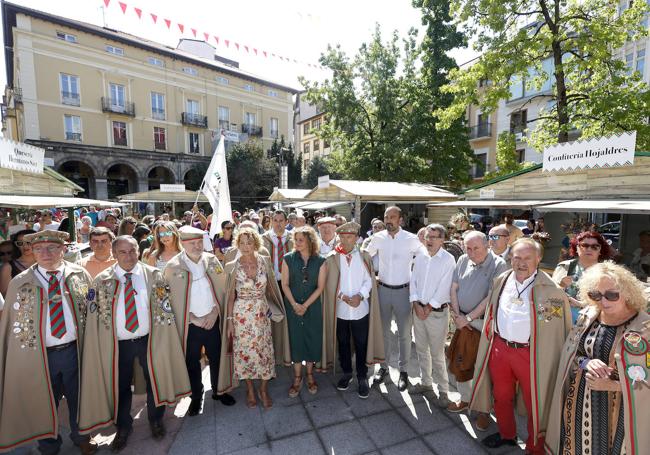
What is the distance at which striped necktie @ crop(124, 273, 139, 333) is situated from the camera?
2949mm

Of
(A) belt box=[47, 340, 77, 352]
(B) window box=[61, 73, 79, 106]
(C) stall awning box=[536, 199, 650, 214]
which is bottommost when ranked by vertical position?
(A) belt box=[47, 340, 77, 352]

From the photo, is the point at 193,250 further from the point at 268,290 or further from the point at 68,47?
the point at 68,47

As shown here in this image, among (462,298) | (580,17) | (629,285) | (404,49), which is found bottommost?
(462,298)

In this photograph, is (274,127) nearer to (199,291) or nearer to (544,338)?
(199,291)

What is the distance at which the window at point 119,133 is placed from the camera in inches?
1085

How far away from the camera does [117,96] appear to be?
1085 inches

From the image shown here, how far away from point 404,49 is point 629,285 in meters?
19.4

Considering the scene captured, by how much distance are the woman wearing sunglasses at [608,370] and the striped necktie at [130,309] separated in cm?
346

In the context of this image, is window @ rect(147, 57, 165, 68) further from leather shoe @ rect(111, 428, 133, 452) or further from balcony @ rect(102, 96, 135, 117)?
leather shoe @ rect(111, 428, 133, 452)

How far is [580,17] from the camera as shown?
880 centimetres

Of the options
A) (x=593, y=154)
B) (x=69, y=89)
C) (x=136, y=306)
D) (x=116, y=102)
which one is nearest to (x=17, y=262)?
(x=136, y=306)

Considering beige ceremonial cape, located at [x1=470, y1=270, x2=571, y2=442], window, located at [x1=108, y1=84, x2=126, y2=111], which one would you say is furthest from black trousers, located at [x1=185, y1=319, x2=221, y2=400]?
window, located at [x1=108, y1=84, x2=126, y2=111]

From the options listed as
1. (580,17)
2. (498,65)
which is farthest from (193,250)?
(580,17)

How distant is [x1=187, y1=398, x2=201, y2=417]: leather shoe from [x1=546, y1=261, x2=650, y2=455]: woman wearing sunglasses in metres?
3.23
